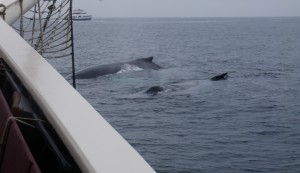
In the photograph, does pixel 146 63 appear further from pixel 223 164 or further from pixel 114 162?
pixel 114 162

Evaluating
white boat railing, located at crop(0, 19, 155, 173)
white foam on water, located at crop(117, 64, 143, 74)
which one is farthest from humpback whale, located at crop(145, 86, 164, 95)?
white boat railing, located at crop(0, 19, 155, 173)

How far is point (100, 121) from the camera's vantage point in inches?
92.7

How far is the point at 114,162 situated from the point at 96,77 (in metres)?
40.3

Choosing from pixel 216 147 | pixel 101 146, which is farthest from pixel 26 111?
pixel 216 147

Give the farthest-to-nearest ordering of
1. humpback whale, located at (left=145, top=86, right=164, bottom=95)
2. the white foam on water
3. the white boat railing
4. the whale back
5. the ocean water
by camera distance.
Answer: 1. the whale back
2. the white foam on water
3. humpback whale, located at (left=145, top=86, right=164, bottom=95)
4. the ocean water
5. the white boat railing

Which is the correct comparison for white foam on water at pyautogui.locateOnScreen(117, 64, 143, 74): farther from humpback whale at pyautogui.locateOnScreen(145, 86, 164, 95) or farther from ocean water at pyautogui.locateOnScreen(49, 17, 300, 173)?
humpback whale at pyautogui.locateOnScreen(145, 86, 164, 95)

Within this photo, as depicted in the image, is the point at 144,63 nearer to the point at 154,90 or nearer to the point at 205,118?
the point at 154,90

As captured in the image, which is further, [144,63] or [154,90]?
[144,63]

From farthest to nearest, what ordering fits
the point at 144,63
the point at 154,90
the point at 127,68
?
1. the point at 144,63
2. the point at 127,68
3. the point at 154,90

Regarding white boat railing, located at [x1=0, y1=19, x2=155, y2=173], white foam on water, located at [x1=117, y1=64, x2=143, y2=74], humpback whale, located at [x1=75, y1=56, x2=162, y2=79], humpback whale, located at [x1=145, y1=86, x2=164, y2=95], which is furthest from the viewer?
white foam on water, located at [x1=117, y1=64, x2=143, y2=74]

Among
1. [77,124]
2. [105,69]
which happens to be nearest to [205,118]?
[105,69]

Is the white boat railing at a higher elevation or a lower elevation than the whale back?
higher

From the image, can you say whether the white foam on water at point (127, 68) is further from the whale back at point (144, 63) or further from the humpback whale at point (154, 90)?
the humpback whale at point (154, 90)

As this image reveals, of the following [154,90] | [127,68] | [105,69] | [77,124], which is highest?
[77,124]
